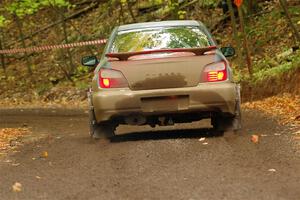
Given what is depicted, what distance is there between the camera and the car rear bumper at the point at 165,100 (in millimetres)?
8406

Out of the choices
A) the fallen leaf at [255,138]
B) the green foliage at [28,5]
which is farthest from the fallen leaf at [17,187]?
the green foliage at [28,5]

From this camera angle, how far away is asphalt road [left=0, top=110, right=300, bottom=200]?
5770 millimetres

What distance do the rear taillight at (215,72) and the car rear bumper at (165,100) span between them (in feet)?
0.28

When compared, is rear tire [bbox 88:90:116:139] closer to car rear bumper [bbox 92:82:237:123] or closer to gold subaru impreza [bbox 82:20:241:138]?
gold subaru impreza [bbox 82:20:241:138]

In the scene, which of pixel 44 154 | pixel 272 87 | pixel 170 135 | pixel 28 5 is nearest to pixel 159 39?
pixel 170 135

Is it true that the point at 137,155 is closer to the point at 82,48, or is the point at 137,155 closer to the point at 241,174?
the point at 241,174

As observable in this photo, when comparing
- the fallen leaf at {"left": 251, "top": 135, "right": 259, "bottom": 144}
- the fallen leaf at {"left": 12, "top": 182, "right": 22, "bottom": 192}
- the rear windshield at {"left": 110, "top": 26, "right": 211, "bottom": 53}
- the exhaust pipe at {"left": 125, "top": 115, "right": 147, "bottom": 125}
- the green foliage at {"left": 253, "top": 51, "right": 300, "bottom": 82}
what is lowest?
the green foliage at {"left": 253, "top": 51, "right": 300, "bottom": 82}

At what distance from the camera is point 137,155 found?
25.4ft

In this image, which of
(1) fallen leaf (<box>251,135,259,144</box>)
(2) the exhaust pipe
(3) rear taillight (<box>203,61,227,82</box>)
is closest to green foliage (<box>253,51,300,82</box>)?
(1) fallen leaf (<box>251,135,259,144</box>)

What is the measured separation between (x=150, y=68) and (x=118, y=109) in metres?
0.68

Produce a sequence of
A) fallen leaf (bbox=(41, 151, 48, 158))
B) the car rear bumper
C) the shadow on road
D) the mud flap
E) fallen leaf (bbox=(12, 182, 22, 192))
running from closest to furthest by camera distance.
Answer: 1. fallen leaf (bbox=(12, 182, 22, 192))
2. the car rear bumper
3. fallen leaf (bbox=(41, 151, 48, 158))
4. the mud flap
5. the shadow on road

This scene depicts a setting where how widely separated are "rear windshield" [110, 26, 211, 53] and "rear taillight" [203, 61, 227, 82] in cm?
78

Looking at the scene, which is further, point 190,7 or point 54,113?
point 190,7

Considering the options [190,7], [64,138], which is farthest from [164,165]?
[190,7]
